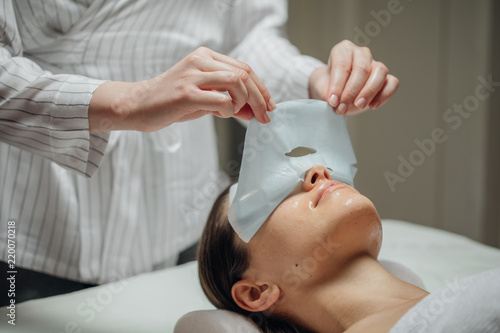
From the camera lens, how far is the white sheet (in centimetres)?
104

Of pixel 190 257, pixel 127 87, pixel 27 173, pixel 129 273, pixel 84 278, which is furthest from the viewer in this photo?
pixel 190 257

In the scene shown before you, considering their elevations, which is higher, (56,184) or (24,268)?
(56,184)

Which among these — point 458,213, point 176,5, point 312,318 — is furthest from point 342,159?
point 458,213

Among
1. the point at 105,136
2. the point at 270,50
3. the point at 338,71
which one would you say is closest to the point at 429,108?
the point at 270,50

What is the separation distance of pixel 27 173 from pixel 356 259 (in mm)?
792

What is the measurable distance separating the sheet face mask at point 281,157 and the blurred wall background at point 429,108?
112 centimetres

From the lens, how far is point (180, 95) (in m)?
0.77

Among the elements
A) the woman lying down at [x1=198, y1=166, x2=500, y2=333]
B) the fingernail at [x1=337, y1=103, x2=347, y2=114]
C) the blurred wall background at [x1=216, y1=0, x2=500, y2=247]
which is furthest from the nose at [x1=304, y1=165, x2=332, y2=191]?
the blurred wall background at [x1=216, y1=0, x2=500, y2=247]

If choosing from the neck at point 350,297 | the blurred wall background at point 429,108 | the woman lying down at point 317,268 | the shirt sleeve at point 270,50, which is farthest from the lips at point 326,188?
the blurred wall background at point 429,108

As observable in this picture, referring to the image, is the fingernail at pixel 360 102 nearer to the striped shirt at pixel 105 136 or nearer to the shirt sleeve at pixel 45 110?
the striped shirt at pixel 105 136

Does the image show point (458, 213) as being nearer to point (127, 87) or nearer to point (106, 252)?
point (106, 252)

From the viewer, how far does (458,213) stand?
79.0 inches

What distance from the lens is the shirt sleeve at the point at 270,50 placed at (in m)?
1.27

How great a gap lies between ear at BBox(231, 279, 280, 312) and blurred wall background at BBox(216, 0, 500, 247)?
4.24ft
